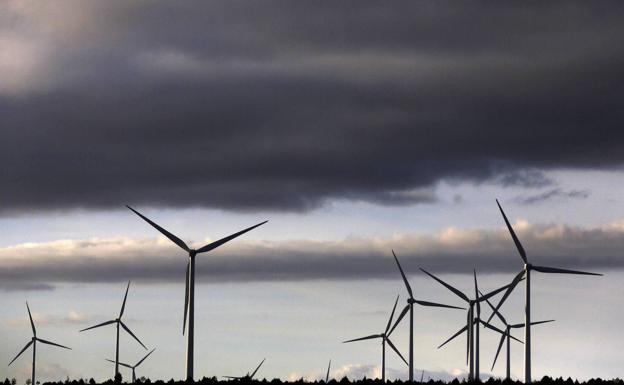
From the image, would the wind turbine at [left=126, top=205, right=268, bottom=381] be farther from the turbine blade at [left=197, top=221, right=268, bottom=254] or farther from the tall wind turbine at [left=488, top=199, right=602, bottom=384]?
the tall wind turbine at [left=488, top=199, right=602, bottom=384]

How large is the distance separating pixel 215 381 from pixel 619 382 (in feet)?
116

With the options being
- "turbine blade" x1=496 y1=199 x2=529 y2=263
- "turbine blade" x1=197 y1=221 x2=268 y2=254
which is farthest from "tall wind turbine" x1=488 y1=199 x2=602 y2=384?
"turbine blade" x1=197 y1=221 x2=268 y2=254

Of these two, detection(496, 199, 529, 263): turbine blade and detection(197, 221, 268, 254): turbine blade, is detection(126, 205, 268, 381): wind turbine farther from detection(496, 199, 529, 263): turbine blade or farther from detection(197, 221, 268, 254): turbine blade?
detection(496, 199, 529, 263): turbine blade

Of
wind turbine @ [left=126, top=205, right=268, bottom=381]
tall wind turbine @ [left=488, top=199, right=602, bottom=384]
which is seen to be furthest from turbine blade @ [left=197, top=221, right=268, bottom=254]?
tall wind turbine @ [left=488, top=199, right=602, bottom=384]

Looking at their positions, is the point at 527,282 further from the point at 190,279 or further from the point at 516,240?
the point at 190,279

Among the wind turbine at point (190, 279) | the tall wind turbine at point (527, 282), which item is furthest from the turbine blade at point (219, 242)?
the tall wind turbine at point (527, 282)

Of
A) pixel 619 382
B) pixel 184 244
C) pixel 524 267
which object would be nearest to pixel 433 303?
pixel 524 267

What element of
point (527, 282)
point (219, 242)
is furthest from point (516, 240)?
point (219, 242)

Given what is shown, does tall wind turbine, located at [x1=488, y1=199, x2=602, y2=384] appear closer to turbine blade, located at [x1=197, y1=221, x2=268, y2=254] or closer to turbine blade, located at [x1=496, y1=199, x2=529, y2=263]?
turbine blade, located at [x1=496, y1=199, x2=529, y2=263]

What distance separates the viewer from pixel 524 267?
143625 mm

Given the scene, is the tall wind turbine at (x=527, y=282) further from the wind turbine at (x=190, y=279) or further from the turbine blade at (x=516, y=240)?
the wind turbine at (x=190, y=279)

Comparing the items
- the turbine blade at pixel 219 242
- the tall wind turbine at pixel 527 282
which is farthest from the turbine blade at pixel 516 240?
the turbine blade at pixel 219 242

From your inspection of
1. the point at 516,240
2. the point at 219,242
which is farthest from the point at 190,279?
the point at 516,240

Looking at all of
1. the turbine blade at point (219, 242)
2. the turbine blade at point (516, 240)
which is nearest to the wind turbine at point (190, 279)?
the turbine blade at point (219, 242)
